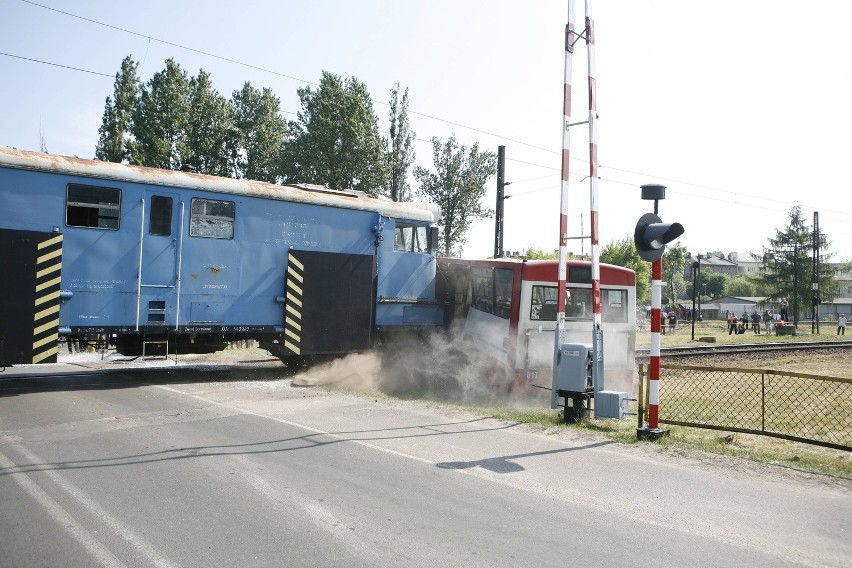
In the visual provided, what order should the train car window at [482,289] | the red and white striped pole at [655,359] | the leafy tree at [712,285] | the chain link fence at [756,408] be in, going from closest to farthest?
the red and white striped pole at [655,359], the chain link fence at [756,408], the train car window at [482,289], the leafy tree at [712,285]

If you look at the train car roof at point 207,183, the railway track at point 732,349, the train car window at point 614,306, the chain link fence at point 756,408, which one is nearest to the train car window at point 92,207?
the train car roof at point 207,183

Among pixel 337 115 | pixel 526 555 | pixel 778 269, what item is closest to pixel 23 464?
pixel 526 555

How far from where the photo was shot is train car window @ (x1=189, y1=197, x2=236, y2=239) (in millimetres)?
12641

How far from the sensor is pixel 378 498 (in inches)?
225

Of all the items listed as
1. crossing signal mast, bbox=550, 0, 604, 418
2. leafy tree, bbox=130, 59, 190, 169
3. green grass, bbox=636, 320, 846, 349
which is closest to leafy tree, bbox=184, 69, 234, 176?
leafy tree, bbox=130, 59, 190, 169

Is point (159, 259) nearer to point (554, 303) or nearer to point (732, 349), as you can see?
point (554, 303)

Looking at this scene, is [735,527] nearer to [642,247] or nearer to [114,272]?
[642,247]

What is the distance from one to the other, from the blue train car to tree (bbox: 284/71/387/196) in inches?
943

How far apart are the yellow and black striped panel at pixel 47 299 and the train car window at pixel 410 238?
23.1ft

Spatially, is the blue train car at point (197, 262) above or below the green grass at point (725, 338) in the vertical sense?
above

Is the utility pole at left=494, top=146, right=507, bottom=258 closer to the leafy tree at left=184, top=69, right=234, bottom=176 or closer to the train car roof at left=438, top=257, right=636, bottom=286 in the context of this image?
the train car roof at left=438, top=257, right=636, bottom=286

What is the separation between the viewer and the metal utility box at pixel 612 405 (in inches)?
357

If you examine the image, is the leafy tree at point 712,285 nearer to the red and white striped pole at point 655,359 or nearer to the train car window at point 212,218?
the train car window at point 212,218

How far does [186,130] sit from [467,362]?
31.4 metres
